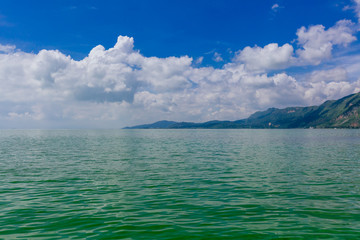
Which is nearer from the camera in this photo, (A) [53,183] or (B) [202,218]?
(B) [202,218]

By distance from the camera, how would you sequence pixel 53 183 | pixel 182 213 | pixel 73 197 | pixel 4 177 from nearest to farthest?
pixel 182 213, pixel 73 197, pixel 53 183, pixel 4 177

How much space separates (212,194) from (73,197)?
14.3 meters

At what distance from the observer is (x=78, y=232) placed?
1599 centimetres

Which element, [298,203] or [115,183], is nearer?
[298,203]

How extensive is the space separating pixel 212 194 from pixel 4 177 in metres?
29.7

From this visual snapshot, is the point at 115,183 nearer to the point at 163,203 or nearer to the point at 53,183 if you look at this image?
the point at 53,183

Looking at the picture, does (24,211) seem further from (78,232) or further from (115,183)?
(115,183)

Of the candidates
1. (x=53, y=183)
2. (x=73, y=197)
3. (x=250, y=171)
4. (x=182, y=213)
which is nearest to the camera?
(x=182, y=213)

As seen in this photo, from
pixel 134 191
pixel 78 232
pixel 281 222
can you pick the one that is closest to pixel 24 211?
pixel 78 232

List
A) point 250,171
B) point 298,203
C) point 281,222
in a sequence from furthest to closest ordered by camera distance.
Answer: point 250,171 → point 298,203 → point 281,222

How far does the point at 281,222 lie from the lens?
17625 millimetres

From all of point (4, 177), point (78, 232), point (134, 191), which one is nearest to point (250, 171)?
point (134, 191)

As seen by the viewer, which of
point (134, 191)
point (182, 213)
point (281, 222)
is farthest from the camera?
point (134, 191)

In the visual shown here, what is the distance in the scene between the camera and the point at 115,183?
102 ft
